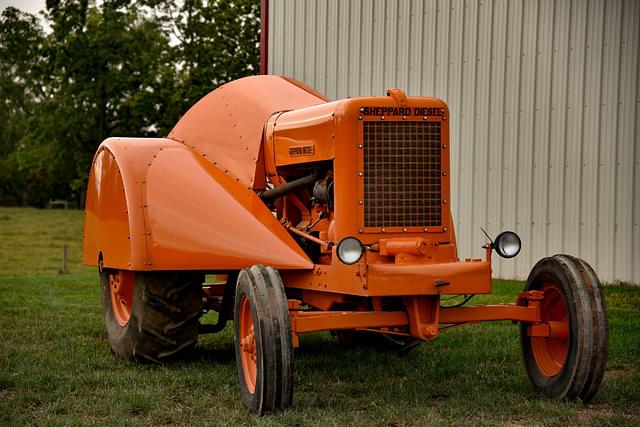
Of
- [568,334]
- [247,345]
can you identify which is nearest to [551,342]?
[568,334]

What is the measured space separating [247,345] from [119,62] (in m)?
32.1

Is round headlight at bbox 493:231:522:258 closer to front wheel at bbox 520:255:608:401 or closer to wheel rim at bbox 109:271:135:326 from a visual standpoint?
front wheel at bbox 520:255:608:401

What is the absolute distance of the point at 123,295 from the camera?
321 inches

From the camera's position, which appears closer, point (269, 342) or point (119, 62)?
point (269, 342)

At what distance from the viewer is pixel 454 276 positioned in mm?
5977

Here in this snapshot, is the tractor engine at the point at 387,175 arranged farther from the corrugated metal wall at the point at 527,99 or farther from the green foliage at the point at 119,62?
the green foliage at the point at 119,62

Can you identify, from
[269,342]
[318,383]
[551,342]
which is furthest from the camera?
[318,383]

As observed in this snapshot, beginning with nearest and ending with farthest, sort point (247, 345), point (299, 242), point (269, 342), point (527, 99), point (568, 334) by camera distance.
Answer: point (269, 342), point (247, 345), point (568, 334), point (299, 242), point (527, 99)

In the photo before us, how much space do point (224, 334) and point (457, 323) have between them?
144 inches

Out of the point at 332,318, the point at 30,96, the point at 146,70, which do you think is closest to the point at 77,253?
the point at 146,70

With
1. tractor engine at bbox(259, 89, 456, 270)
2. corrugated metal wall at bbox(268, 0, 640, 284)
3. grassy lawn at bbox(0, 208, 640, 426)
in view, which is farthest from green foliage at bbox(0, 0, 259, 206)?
tractor engine at bbox(259, 89, 456, 270)

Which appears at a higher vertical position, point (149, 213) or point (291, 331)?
point (149, 213)

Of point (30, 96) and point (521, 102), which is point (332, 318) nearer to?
point (521, 102)

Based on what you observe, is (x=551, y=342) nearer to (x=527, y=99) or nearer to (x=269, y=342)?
(x=269, y=342)
